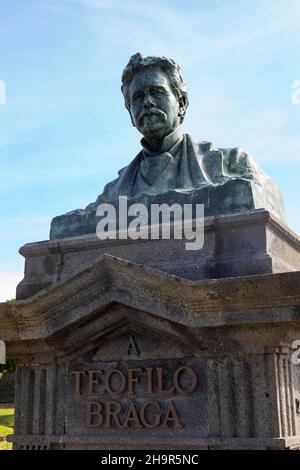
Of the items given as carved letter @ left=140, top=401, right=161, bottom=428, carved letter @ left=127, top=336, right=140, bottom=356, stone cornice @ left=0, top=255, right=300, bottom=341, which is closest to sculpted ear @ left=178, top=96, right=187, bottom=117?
stone cornice @ left=0, top=255, right=300, bottom=341

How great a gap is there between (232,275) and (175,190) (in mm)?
1109

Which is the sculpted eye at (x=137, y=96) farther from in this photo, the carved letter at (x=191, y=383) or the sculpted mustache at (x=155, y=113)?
the carved letter at (x=191, y=383)

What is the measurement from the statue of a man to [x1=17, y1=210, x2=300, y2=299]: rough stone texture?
0.99ft

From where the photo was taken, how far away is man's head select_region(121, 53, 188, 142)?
19.9 feet

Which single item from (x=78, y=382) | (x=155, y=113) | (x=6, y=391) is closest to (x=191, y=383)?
(x=78, y=382)

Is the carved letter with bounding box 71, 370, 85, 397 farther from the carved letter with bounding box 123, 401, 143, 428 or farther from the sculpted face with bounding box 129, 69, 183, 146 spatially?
the sculpted face with bounding box 129, 69, 183, 146

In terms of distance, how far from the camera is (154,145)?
6402mm

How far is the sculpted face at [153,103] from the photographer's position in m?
6.06

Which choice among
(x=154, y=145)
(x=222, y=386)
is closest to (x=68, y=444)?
(x=222, y=386)

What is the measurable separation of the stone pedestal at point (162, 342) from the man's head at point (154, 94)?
1.36m

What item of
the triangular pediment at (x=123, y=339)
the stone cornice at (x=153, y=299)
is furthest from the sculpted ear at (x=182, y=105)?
the triangular pediment at (x=123, y=339)

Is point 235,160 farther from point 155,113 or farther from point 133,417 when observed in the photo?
point 133,417

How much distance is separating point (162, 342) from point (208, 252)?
870 mm
